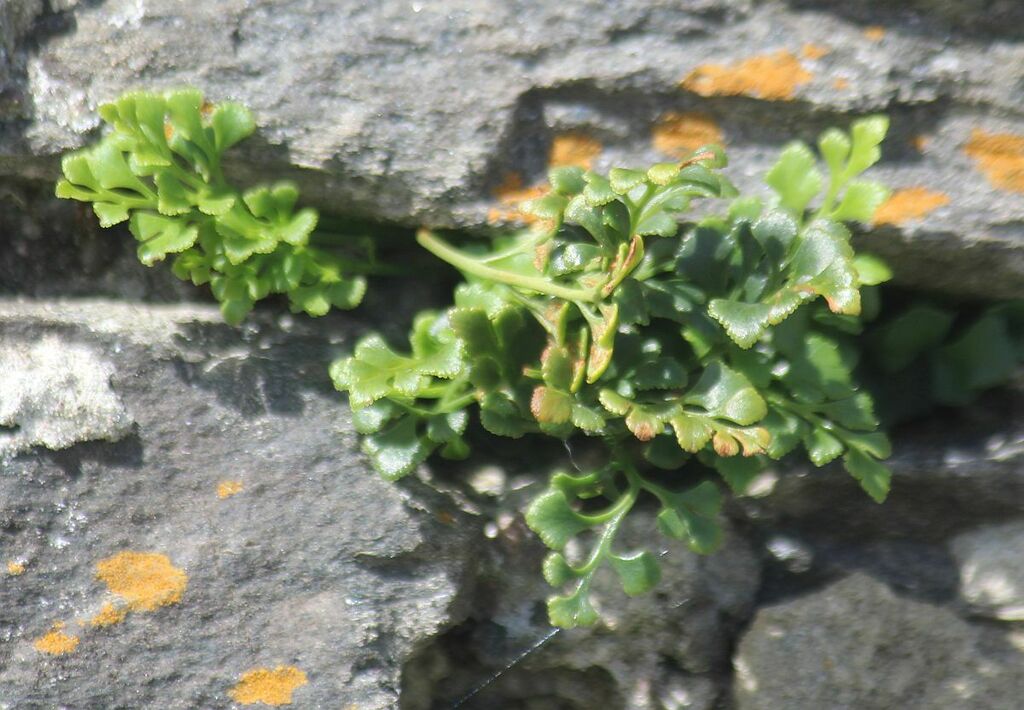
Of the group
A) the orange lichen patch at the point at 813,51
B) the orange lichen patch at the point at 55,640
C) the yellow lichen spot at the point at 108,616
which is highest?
the orange lichen patch at the point at 813,51

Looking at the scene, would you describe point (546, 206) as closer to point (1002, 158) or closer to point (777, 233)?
point (777, 233)

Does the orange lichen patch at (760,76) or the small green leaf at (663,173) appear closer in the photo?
the small green leaf at (663,173)

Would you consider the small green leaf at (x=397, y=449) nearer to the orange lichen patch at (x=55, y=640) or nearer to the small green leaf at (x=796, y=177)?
the orange lichen patch at (x=55, y=640)

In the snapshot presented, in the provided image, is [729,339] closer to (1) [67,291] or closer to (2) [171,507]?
(2) [171,507]

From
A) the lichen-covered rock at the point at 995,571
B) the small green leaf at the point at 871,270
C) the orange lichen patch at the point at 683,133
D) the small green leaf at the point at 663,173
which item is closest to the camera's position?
the small green leaf at the point at 663,173

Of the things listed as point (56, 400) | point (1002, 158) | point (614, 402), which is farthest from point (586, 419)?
point (56, 400)

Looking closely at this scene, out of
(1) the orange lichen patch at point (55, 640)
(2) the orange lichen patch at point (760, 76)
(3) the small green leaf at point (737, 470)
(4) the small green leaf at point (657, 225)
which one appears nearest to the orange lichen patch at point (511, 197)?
(4) the small green leaf at point (657, 225)

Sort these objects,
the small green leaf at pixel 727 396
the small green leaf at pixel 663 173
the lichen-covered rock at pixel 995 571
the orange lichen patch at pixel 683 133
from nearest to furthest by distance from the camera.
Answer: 1. the small green leaf at pixel 663 173
2. the small green leaf at pixel 727 396
3. the orange lichen patch at pixel 683 133
4. the lichen-covered rock at pixel 995 571
